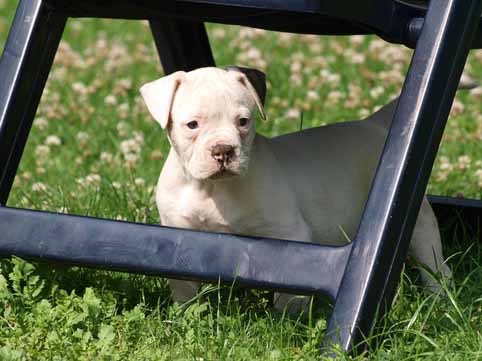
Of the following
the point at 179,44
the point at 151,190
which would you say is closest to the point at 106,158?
the point at 151,190

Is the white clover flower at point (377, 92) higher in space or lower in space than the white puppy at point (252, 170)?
higher

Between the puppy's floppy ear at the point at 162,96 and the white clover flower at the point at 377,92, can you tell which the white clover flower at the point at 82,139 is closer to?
the white clover flower at the point at 377,92

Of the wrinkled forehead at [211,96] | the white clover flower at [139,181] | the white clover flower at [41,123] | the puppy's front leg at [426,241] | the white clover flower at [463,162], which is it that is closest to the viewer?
the wrinkled forehead at [211,96]

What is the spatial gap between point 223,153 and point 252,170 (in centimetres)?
24

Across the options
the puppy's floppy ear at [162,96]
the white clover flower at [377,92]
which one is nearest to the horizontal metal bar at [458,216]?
the puppy's floppy ear at [162,96]

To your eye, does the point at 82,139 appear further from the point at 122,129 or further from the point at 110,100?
the point at 110,100

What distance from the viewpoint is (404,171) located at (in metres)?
2.15

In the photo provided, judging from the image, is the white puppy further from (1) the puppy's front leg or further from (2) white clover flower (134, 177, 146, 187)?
(2) white clover flower (134, 177, 146, 187)

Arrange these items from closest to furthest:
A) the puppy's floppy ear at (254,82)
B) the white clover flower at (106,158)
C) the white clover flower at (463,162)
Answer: the puppy's floppy ear at (254,82) < the white clover flower at (463,162) < the white clover flower at (106,158)

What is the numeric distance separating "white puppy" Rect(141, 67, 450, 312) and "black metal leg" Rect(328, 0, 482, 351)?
0.37 meters

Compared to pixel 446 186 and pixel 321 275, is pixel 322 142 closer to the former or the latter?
pixel 321 275

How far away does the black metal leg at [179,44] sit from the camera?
311 centimetres

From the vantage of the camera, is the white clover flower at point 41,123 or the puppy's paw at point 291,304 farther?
the white clover flower at point 41,123

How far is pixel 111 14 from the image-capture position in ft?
8.93
